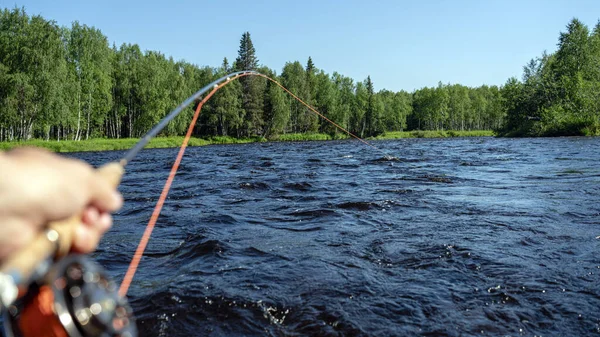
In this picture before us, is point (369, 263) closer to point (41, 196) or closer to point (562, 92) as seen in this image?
point (41, 196)

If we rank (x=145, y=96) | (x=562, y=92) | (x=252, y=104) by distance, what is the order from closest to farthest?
(x=562, y=92) < (x=145, y=96) < (x=252, y=104)

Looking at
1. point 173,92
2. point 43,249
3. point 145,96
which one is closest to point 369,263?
point 43,249

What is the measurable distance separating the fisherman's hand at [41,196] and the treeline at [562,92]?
5233 cm

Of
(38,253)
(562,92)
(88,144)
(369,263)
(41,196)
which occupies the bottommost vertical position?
(369,263)

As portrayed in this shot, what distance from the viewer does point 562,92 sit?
183 ft

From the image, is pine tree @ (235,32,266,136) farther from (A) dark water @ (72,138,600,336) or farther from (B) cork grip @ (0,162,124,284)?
(B) cork grip @ (0,162,124,284)

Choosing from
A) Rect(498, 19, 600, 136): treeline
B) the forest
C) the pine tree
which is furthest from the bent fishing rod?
the pine tree

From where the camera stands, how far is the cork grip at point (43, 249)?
1250mm

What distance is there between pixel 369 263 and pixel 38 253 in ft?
15.7

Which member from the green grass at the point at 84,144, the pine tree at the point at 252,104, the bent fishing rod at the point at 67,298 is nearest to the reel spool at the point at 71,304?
the bent fishing rod at the point at 67,298

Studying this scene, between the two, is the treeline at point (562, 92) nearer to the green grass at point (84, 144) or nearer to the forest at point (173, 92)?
the forest at point (173, 92)

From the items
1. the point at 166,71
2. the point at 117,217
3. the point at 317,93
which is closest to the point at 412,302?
the point at 117,217

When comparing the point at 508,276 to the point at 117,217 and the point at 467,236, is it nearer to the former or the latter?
the point at 467,236

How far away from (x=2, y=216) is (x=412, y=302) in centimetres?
405
